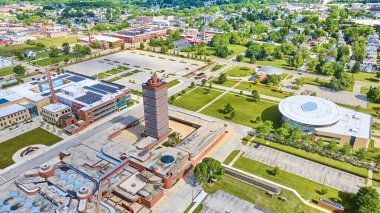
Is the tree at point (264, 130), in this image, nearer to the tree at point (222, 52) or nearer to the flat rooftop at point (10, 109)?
the flat rooftop at point (10, 109)

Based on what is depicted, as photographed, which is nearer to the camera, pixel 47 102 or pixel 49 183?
pixel 49 183

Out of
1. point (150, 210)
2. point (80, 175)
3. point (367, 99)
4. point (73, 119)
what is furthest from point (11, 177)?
point (367, 99)

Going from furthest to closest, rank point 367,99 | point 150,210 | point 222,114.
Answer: point 367,99, point 222,114, point 150,210

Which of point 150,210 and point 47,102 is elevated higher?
point 47,102

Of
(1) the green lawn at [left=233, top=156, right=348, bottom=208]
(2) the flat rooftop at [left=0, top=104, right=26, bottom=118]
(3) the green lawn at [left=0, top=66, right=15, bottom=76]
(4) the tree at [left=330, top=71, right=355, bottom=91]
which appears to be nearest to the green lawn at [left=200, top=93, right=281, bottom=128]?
(1) the green lawn at [left=233, top=156, right=348, bottom=208]

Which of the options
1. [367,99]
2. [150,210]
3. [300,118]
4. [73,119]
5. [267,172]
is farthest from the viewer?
[367,99]

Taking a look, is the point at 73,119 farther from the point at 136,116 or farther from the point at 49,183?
the point at 49,183

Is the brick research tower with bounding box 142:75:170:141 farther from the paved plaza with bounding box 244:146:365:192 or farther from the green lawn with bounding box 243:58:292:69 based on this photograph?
the green lawn with bounding box 243:58:292:69
